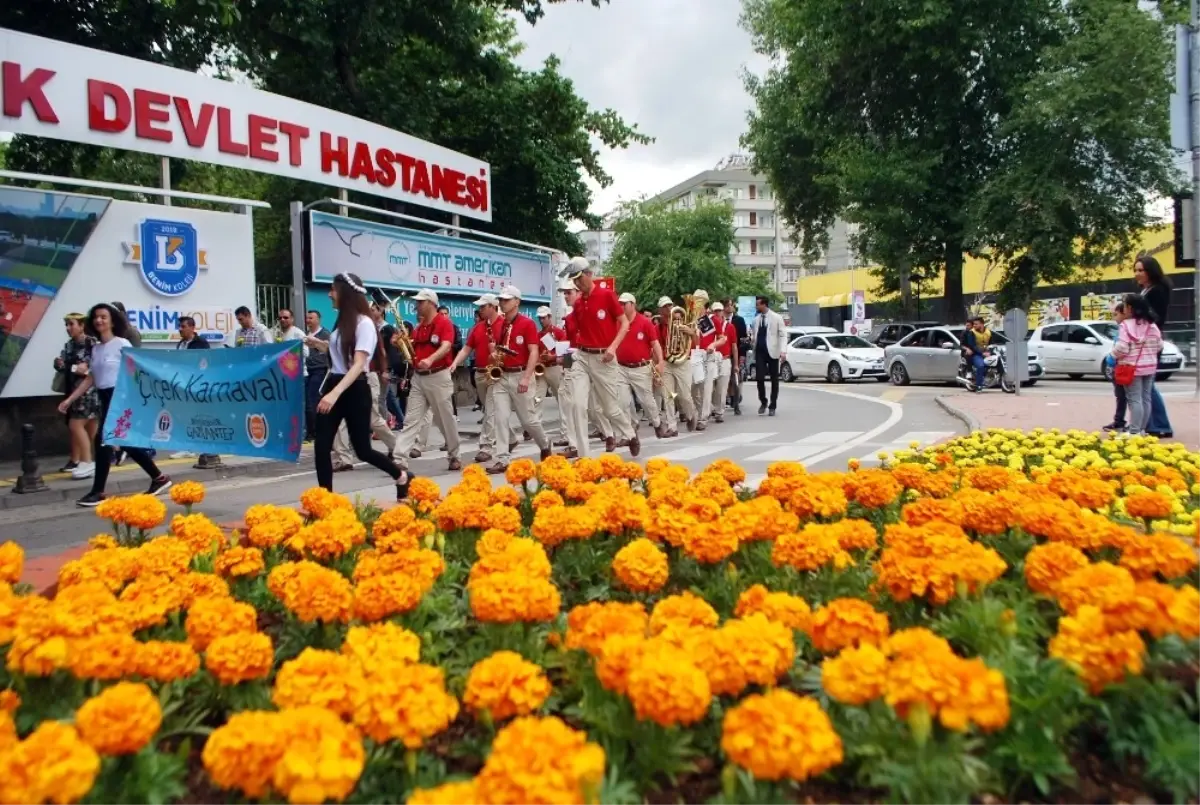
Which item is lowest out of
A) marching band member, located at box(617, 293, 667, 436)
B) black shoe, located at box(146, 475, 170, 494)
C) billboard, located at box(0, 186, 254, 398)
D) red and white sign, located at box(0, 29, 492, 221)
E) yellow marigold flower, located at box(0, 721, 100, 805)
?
black shoe, located at box(146, 475, 170, 494)

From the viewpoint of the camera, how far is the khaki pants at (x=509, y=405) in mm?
10266

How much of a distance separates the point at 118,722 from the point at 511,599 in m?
1.01

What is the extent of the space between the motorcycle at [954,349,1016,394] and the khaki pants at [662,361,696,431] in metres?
11.0

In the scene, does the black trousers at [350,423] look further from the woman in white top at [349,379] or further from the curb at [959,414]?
the curb at [959,414]

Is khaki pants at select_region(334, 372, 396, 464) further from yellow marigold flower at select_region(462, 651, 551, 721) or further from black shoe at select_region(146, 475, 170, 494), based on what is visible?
yellow marigold flower at select_region(462, 651, 551, 721)

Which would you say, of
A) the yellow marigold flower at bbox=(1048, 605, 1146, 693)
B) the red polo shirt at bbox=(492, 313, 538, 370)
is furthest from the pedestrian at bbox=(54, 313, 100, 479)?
the yellow marigold flower at bbox=(1048, 605, 1146, 693)

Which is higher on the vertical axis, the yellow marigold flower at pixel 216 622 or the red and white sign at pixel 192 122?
the red and white sign at pixel 192 122

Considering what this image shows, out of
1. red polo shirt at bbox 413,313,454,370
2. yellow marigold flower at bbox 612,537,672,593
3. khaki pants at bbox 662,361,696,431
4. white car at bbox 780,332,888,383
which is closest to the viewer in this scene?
yellow marigold flower at bbox 612,537,672,593

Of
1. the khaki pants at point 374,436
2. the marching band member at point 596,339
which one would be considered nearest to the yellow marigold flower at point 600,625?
the marching band member at point 596,339

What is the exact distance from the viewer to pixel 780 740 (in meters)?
1.91

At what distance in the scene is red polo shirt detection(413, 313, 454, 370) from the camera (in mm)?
10117

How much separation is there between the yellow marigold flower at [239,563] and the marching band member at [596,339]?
19.9 ft

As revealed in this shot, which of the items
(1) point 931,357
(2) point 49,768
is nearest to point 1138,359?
(2) point 49,768

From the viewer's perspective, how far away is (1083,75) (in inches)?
1105
